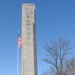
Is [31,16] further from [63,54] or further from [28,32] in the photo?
[63,54]

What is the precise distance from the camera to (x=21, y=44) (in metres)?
61.5

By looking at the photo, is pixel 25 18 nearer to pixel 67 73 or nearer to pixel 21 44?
pixel 21 44

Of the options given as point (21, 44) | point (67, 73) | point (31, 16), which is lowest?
point (67, 73)

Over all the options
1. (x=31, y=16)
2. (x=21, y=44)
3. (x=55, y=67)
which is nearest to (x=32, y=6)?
(x=31, y=16)

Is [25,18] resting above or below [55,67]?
above

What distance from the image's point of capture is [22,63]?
197 ft

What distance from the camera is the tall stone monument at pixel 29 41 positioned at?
59781 millimetres

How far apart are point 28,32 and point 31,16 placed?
91.5 inches

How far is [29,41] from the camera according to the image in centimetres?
6069

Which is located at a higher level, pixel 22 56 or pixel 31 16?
pixel 31 16

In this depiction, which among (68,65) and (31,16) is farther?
(68,65)

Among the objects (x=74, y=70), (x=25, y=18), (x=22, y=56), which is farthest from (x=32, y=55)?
(x=74, y=70)

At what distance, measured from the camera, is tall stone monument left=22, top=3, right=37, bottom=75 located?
5978cm

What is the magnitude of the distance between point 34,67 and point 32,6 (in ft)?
28.3
